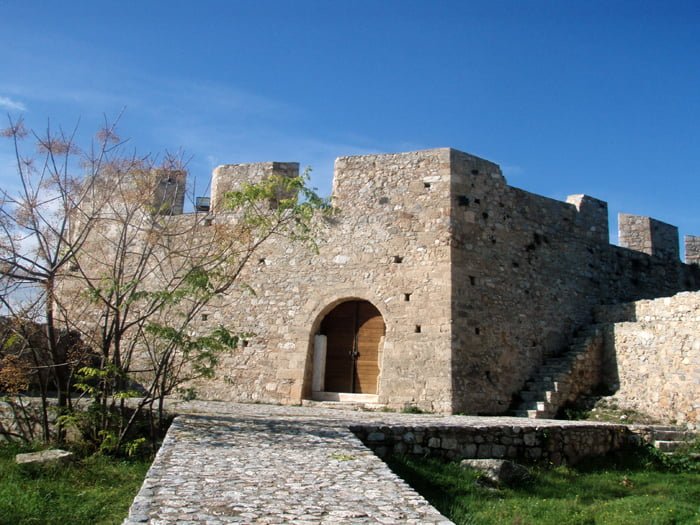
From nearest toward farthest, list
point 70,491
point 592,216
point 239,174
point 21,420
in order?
point 70,491 < point 21,420 < point 239,174 < point 592,216

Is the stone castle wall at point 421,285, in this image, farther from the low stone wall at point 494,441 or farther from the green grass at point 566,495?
the green grass at point 566,495

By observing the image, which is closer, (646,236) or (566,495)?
(566,495)

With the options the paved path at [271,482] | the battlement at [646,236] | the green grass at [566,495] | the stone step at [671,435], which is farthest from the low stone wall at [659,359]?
the paved path at [271,482]

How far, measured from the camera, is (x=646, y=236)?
1777 centimetres

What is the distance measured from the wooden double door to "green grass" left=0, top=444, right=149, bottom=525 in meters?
6.32

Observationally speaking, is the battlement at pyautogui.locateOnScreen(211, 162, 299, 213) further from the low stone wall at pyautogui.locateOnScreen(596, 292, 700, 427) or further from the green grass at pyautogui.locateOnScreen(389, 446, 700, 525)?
the green grass at pyautogui.locateOnScreen(389, 446, 700, 525)

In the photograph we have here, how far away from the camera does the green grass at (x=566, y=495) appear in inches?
269

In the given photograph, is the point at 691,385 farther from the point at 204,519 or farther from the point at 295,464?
the point at 204,519

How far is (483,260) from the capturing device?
14070 mm

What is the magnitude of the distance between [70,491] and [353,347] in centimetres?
785

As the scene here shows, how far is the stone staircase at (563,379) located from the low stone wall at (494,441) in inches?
118

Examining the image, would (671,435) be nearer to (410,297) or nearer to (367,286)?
(410,297)

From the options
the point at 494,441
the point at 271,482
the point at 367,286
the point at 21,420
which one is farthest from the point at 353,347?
the point at 271,482

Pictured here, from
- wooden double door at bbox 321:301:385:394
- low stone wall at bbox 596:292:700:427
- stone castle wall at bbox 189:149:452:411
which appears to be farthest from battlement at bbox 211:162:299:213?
low stone wall at bbox 596:292:700:427
